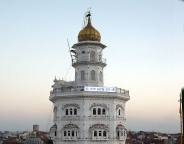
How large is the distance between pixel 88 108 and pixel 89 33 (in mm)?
8602

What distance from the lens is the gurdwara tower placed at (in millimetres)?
35000

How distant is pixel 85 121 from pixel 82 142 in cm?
220

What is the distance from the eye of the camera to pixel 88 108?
35250 mm

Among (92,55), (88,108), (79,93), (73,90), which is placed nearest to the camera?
(79,93)

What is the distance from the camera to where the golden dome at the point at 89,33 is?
37625 mm

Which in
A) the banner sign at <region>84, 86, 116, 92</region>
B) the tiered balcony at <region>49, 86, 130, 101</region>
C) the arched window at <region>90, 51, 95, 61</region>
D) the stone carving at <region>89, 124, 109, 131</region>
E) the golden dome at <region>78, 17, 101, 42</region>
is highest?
the golden dome at <region>78, 17, 101, 42</region>

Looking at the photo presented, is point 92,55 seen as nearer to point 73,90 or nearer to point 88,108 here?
point 73,90

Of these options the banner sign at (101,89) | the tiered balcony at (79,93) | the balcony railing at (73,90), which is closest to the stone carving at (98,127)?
the tiered balcony at (79,93)

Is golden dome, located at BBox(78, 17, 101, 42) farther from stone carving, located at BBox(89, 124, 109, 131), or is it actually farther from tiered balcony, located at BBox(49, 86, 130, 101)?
stone carving, located at BBox(89, 124, 109, 131)

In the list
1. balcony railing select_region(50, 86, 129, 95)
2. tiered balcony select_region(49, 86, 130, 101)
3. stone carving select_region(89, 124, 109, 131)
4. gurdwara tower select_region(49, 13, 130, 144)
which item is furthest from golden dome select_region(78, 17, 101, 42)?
stone carving select_region(89, 124, 109, 131)

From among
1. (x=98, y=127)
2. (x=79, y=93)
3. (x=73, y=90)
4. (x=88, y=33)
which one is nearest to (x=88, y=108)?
(x=79, y=93)

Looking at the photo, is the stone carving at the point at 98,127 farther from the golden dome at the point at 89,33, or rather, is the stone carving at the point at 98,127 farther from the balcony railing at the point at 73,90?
the golden dome at the point at 89,33

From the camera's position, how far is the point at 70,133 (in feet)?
116

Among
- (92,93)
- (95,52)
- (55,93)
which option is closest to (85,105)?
(92,93)
